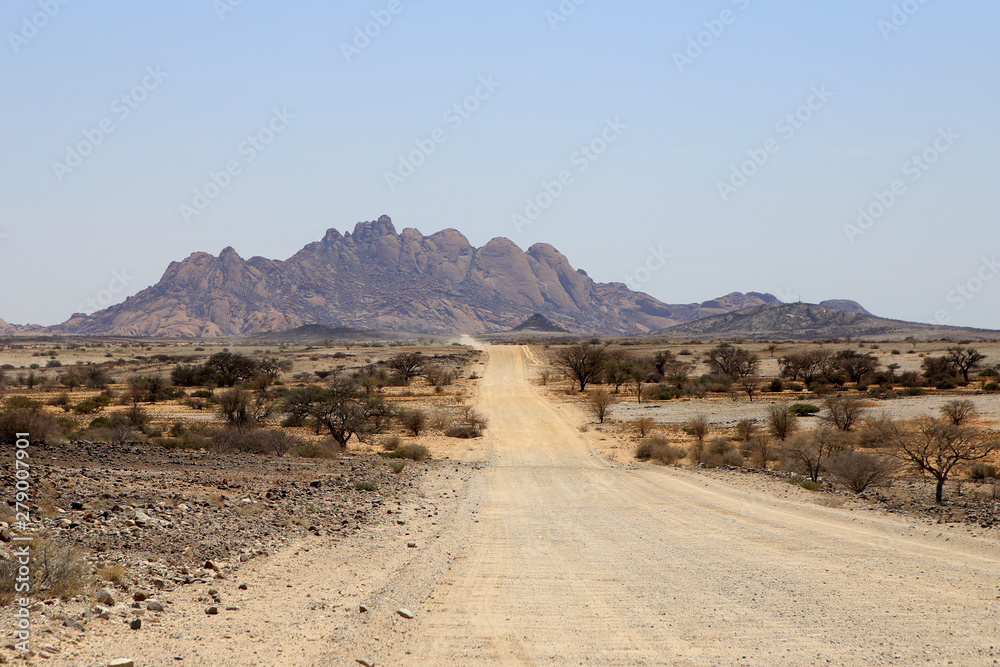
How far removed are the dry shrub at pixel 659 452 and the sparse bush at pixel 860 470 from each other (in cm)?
692

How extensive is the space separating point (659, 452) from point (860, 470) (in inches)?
322

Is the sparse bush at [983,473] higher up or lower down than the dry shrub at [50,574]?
lower down

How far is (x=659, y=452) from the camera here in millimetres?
23969

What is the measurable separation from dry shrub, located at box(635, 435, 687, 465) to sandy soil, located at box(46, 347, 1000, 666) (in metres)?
8.90

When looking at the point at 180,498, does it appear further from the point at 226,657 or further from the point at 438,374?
the point at 438,374

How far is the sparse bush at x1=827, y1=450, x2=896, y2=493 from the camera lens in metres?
16.4

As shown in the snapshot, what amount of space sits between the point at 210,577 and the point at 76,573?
149cm

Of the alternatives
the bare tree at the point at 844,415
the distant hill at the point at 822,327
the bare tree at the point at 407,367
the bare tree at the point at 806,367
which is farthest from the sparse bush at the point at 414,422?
the distant hill at the point at 822,327

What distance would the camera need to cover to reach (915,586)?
8516 mm

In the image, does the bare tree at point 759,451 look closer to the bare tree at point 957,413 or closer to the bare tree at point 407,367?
the bare tree at point 957,413

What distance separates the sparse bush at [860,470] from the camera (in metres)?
16.4

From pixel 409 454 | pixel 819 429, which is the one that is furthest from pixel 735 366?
pixel 409 454

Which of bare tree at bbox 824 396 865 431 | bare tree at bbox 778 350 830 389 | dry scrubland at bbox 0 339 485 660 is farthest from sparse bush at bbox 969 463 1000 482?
bare tree at bbox 778 350 830 389

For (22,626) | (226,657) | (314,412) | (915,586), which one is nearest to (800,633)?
(915,586)
